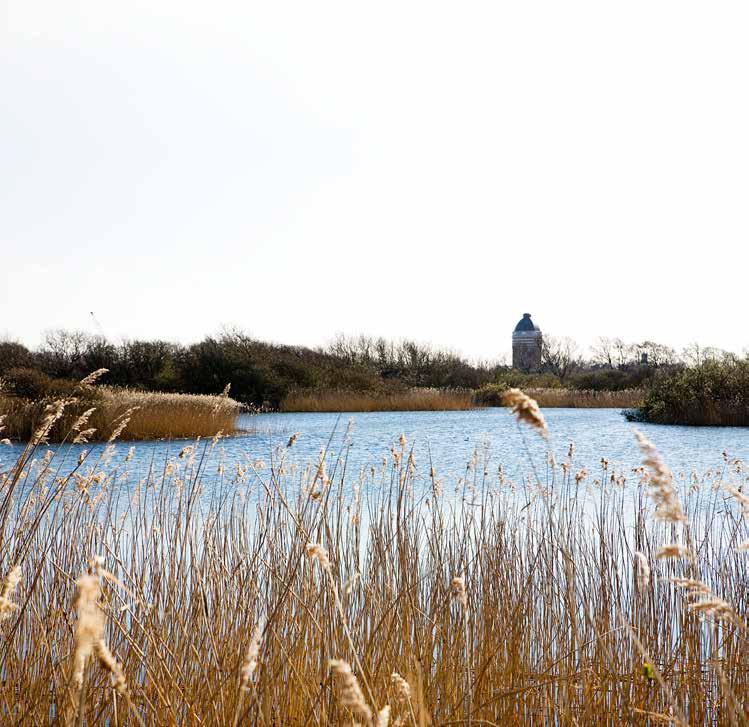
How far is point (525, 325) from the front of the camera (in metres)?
66.7

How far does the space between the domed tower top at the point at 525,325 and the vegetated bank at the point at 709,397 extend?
47.5 meters

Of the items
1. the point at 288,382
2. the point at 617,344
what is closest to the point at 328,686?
the point at 288,382

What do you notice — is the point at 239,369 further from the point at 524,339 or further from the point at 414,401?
the point at 524,339

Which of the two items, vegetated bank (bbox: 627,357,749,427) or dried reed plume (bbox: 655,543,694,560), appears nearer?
dried reed plume (bbox: 655,543,694,560)

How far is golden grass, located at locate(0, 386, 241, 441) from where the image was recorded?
39.3 feet

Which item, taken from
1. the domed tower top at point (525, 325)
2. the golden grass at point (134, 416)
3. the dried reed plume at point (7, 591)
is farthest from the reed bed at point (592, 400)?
the domed tower top at point (525, 325)

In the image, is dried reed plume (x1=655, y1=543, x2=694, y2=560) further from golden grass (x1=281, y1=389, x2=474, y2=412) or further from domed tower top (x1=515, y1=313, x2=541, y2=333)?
domed tower top (x1=515, y1=313, x2=541, y2=333)

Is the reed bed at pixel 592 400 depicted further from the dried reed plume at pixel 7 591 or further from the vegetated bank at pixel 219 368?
the dried reed plume at pixel 7 591

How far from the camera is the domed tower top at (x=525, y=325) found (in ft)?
217

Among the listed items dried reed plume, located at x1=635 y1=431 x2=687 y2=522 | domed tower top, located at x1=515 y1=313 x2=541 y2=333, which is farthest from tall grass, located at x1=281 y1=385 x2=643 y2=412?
domed tower top, located at x1=515 y1=313 x2=541 y2=333

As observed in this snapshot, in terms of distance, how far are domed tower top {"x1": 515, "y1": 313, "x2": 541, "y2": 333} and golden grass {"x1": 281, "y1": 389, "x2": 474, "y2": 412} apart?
42053 mm

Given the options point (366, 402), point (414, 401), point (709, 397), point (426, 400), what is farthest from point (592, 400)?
point (709, 397)

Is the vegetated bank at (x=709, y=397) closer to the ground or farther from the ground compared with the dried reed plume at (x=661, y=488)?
farther from the ground

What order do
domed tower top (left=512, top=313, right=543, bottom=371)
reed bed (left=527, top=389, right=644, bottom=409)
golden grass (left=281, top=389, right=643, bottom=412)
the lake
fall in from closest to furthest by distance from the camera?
the lake, golden grass (left=281, top=389, right=643, bottom=412), reed bed (left=527, top=389, right=644, bottom=409), domed tower top (left=512, top=313, right=543, bottom=371)
